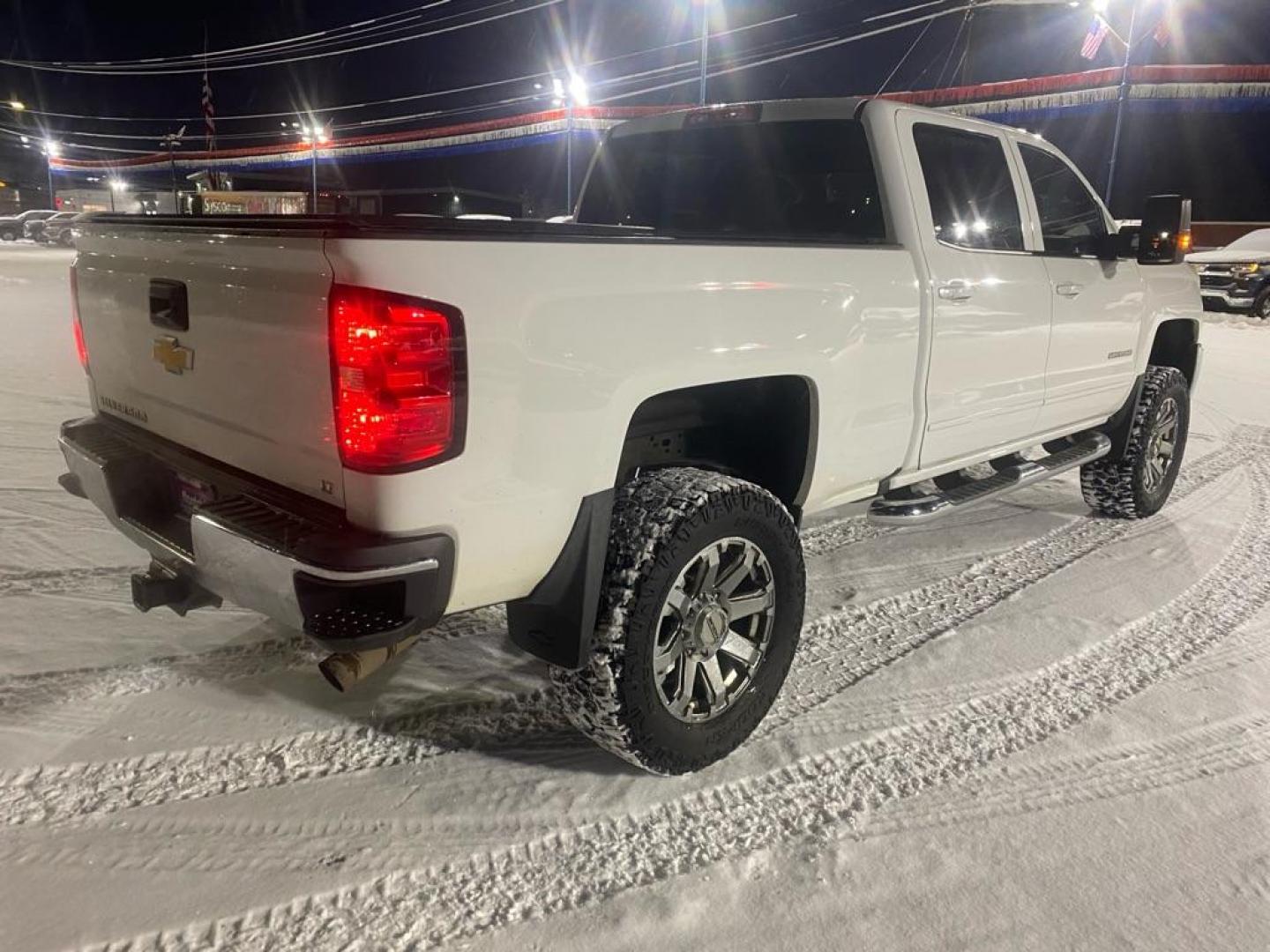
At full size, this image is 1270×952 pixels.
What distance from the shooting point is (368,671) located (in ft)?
7.62

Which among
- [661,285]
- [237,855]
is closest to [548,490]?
[661,285]

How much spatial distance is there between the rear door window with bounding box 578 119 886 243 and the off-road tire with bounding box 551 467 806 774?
1.07 m

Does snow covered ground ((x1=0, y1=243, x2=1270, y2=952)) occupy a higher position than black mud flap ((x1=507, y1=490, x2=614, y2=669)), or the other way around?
black mud flap ((x1=507, y1=490, x2=614, y2=669))

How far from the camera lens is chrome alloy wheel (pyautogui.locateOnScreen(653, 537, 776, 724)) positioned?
101 inches

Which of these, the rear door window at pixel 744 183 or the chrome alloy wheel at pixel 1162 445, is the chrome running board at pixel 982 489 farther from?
the rear door window at pixel 744 183

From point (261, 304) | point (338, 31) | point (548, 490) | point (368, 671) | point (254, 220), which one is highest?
point (338, 31)

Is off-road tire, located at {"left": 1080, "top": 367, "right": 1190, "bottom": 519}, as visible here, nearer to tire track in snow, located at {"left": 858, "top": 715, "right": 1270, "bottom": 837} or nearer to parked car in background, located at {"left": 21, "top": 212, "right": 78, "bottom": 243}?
tire track in snow, located at {"left": 858, "top": 715, "right": 1270, "bottom": 837}

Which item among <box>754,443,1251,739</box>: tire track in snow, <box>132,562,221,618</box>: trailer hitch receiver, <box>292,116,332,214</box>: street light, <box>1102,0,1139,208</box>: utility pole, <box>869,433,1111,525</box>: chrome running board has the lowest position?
<box>754,443,1251,739</box>: tire track in snow

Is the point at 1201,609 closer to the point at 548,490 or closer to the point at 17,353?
the point at 548,490

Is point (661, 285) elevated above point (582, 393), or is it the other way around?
point (661, 285)

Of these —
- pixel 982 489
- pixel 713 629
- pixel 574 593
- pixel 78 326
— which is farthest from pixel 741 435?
pixel 78 326

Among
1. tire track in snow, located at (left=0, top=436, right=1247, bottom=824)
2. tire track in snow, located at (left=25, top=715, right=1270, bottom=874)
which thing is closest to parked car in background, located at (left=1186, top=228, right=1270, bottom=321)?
tire track in snow, located at (left=0, top=436, right=1247, bottom=824)

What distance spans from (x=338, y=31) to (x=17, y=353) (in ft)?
152

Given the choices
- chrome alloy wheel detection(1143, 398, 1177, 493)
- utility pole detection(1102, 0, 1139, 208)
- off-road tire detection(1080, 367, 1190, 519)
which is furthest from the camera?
utility pole detection(1102, 0, 1139, 208)
